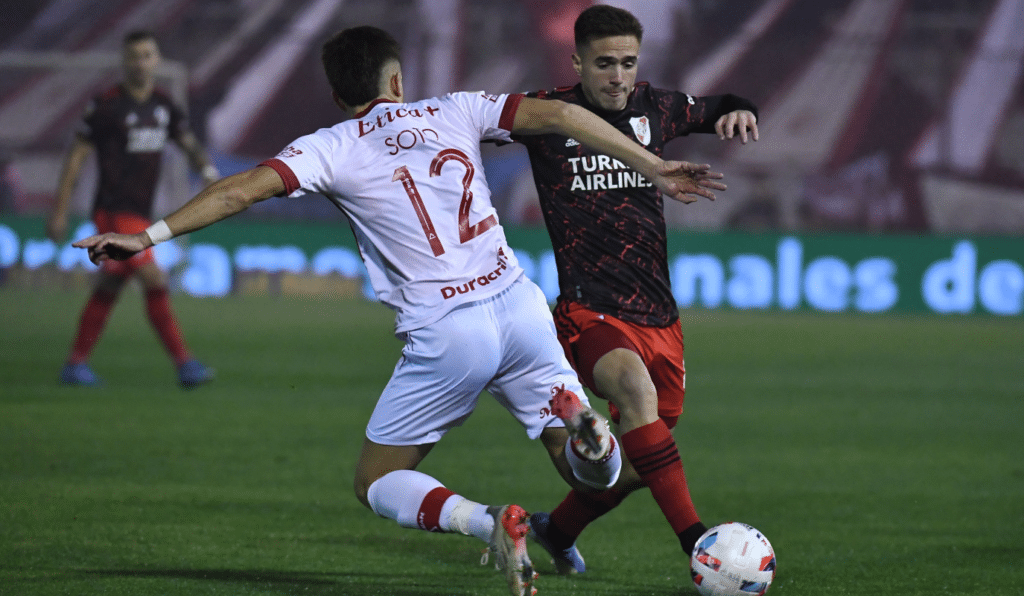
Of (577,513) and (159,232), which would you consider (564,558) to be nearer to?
(577,513)

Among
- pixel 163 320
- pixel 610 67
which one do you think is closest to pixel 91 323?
pixel 163 320

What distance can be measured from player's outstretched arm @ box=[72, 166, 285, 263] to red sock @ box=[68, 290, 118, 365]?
5946 millimetres

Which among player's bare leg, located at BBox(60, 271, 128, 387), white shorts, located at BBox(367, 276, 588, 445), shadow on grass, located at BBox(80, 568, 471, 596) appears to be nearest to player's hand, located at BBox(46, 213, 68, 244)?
player's bare leg, located at BBox(60, 271, 128, 387)

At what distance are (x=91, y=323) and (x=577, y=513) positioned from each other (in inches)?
225

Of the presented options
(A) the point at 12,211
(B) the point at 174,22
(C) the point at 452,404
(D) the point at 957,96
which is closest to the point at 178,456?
(C) the point at 452,404

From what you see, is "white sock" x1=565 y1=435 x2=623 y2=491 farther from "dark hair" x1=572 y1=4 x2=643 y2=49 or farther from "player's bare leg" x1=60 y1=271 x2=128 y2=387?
"player's bare leg" x1=60 y1=271 x2=128 y2=387

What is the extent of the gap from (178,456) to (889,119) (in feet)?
60.8

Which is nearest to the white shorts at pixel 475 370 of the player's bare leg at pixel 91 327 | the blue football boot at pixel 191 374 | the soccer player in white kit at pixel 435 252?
the soccer player in white kit at pixel 435 252

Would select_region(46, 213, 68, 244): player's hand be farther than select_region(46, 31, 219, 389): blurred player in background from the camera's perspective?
Yes

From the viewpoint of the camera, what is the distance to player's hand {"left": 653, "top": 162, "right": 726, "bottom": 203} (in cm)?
372

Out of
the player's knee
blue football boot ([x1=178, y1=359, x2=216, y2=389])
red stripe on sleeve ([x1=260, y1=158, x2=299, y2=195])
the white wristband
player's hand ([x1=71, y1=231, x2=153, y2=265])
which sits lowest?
blue football boot ([x1=178, y1=359, x2=216, y2=389])

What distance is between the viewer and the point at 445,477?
6406 mm

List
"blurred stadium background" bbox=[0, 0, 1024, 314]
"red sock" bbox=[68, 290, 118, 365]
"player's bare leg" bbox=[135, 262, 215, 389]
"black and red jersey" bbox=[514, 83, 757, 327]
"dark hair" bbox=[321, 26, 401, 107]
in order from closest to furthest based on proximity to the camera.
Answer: "dark hair" bbox=[321, 26, 401, 107] → "black and red jersey" bbox=[514, 83, 757, 327] → "player's bare leg" bbox=[135, 262, 215, 389] → "red sock" bbox=[68, 290, 118, 365] → "blurred stadium background" bbox=[0, 0, 1024, 314]

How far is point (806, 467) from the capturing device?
6883 mm
